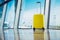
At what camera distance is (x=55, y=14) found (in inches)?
425

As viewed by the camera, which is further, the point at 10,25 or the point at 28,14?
the point at 10,25

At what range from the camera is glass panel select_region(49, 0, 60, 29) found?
10.6 m

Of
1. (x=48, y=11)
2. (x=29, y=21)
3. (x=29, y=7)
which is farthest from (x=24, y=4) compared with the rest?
(x=48, y=11)

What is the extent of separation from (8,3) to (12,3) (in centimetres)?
30

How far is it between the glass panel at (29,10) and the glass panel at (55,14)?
88 cm

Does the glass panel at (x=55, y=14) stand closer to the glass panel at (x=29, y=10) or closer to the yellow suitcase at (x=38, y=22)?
the yellow suitcase at (x=38, y=22)

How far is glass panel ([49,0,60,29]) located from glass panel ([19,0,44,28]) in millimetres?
881

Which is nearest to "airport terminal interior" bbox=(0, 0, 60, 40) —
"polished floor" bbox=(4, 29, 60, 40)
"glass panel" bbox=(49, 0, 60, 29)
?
"glass panel" bbox=(49, 0, 60, 29)

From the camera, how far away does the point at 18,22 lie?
40.4 ft

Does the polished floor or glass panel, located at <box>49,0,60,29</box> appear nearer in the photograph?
the polished floor

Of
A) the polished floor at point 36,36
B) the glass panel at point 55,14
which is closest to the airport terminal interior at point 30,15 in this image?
the glass panel at point 55,14

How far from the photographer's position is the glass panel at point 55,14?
10633 mm

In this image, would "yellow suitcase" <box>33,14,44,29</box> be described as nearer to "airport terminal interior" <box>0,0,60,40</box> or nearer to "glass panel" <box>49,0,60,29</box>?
"airport terminal interior" <box>0,0,60,40</box>

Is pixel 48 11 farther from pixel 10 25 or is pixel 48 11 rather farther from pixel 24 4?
pixel 10 25
